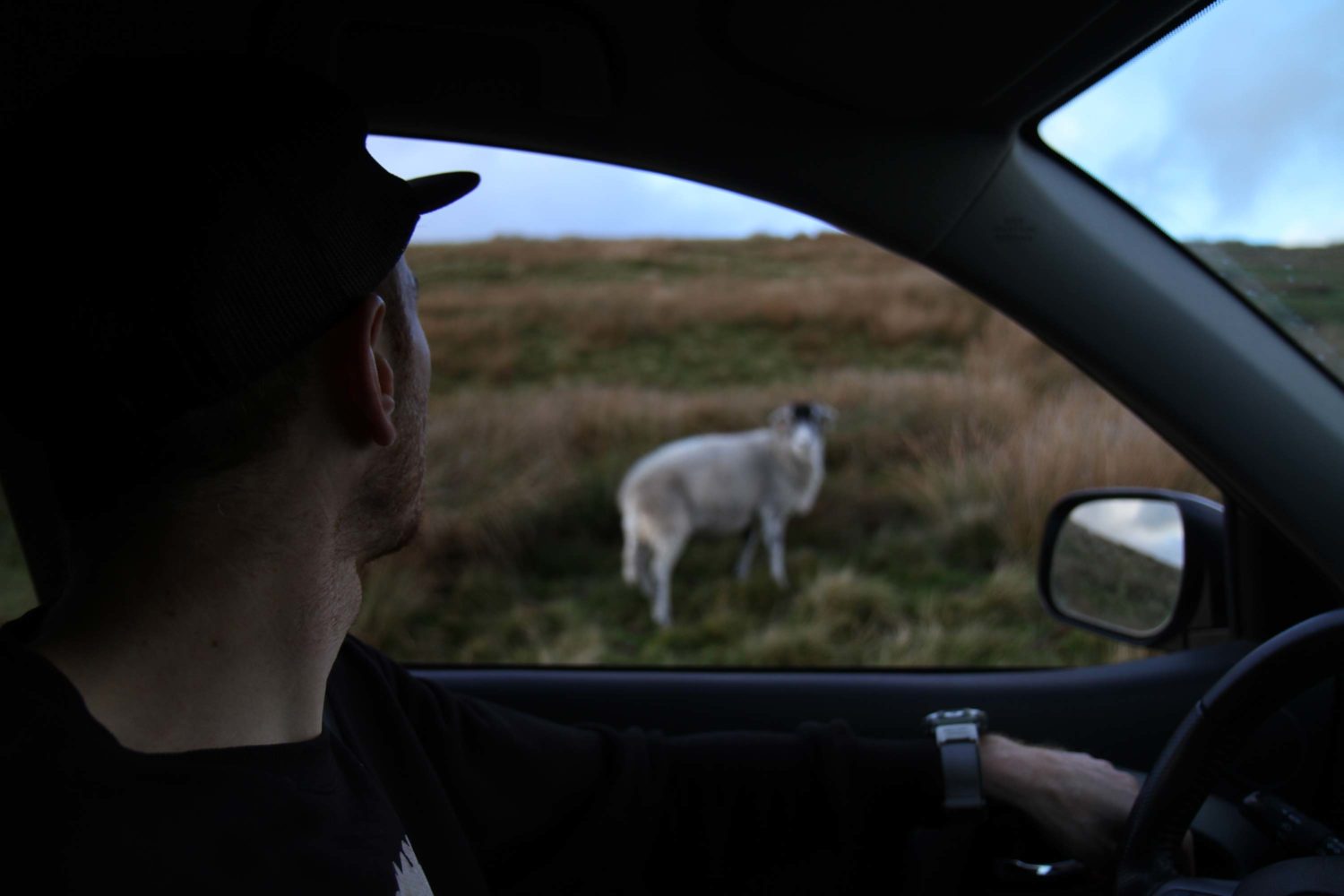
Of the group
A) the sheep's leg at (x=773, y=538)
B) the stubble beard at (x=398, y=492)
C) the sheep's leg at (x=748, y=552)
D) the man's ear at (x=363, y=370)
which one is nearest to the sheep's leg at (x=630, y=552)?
the sheep's leg at (x=748, y=552)

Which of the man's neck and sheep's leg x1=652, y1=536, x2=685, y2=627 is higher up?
the man's neck

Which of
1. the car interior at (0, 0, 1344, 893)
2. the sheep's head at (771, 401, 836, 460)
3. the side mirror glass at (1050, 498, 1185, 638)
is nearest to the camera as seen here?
the car interior at (0, 0, 1344, 893)

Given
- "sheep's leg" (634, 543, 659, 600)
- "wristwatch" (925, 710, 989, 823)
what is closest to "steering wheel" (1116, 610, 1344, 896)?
"wristwatch" (925, 710, 989, 823)

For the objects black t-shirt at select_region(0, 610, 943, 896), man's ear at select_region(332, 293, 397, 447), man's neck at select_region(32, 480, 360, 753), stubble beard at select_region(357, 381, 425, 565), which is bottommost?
black t-shirt at select_region(0, 610, 943, 896)

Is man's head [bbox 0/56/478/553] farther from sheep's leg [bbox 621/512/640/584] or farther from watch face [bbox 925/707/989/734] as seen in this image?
sheep's leg [bbox 621/512/640/584]

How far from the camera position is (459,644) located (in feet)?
15.9

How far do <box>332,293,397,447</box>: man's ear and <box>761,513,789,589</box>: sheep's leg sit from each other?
549 cm

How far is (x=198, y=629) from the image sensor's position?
0.96m

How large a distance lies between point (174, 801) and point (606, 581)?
5441 mm

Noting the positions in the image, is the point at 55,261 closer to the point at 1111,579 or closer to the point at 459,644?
the point at 1111,579

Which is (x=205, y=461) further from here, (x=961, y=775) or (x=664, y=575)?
(x=664, y=575)

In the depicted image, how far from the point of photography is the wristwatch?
Answer: 1.52 meters

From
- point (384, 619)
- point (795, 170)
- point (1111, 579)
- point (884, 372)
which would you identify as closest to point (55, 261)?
point (795, 170)

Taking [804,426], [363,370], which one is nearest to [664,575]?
[804,426]
